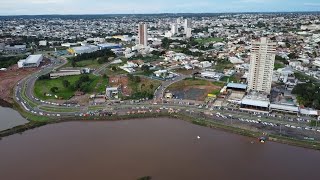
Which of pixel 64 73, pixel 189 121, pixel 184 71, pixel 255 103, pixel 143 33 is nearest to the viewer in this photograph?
pixel 189 121

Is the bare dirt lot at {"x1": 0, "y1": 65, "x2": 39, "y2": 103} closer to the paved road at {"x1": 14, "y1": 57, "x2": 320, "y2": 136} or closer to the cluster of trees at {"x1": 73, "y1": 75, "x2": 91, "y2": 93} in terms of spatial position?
the paved road at {"x1": 14, "y1": 57, "x2": 320, "y2": 136}

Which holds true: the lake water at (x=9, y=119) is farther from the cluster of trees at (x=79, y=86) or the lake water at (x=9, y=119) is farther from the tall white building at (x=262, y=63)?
the tall white building at (x=262, y=63)

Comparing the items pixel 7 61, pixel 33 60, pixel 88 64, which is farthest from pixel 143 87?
pixel 7 61

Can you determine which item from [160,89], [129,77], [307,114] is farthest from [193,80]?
[307,114]

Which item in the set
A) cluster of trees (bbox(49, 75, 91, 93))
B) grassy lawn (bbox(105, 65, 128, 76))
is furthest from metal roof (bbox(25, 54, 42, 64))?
cluster of trees (bbox(49, 75, 91, 93))

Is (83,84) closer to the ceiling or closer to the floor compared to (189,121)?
closer to the ceiling

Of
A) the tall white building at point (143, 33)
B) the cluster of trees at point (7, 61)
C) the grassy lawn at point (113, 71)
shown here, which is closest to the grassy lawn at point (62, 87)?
the grassy lawn at point (113, 71)

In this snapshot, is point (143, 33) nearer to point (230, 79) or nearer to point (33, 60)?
point (33, 60)
